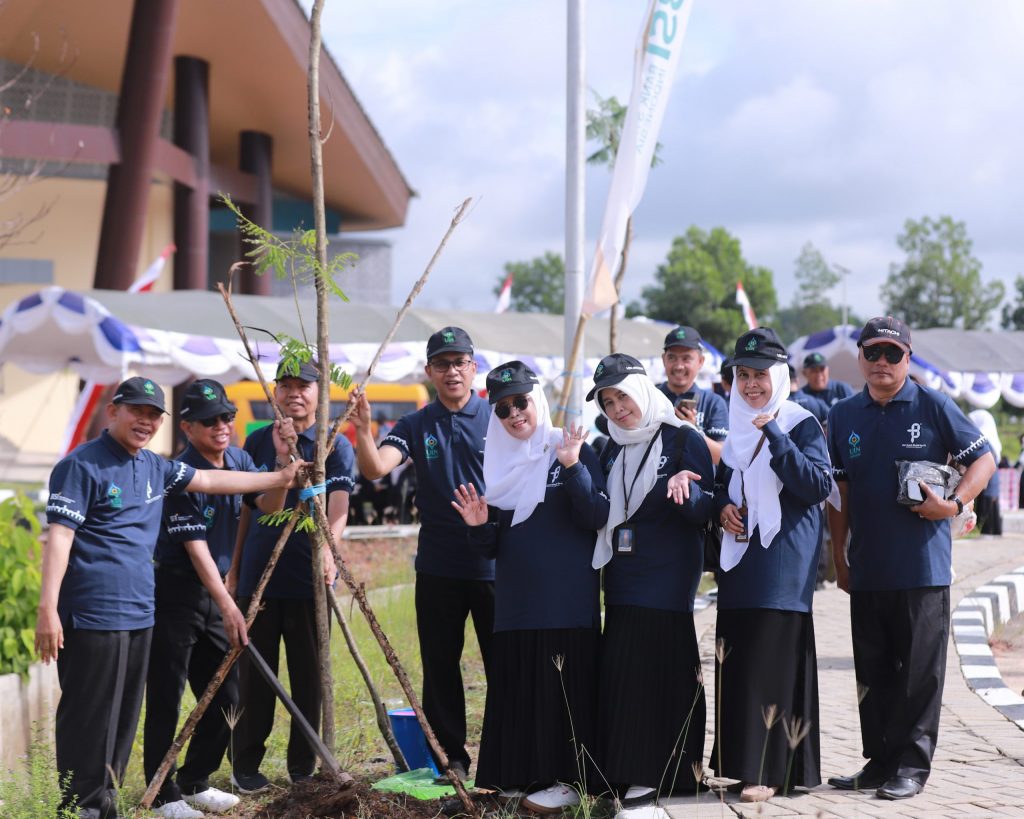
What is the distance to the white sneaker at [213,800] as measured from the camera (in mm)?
5184

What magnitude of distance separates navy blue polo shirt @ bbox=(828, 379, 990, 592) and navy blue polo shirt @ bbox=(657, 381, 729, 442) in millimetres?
1722

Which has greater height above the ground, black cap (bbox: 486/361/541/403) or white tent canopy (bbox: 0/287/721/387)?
white tent canopy (bbox: 0/287/721/387)

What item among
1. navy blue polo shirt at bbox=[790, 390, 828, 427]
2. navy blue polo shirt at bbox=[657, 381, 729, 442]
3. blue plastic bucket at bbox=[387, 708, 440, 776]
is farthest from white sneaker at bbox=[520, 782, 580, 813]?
navy blue polo shirt at bbox=[790, 390, 828, 427]

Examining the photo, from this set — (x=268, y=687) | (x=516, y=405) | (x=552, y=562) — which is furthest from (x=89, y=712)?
(x=516, y=405)

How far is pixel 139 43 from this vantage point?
64.9ft

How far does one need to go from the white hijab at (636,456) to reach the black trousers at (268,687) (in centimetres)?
153

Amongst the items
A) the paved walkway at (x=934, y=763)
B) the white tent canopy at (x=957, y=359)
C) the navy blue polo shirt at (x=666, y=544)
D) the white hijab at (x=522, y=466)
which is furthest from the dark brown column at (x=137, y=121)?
the navy blue polo shirt at (x=666, y=544)

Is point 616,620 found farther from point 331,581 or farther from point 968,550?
point 968,550

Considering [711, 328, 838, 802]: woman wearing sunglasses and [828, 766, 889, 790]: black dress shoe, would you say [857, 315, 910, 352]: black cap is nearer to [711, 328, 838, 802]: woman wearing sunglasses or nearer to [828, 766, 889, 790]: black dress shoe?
[711, 328, 838, 802]: woman wearing sunglasses

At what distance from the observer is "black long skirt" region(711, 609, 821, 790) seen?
4.57 metres

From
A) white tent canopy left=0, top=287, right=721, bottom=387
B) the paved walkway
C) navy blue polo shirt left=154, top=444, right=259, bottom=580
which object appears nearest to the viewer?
the paved walkway

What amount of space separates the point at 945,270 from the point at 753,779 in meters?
48.7

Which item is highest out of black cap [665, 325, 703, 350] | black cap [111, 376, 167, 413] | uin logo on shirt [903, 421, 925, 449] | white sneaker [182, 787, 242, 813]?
black cap [665, 325, 703, 350]

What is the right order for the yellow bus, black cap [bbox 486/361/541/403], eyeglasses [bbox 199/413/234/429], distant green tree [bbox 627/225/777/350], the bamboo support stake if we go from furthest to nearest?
distant green tree [bbox 627/225/777/350] < the yellow bus < eyeglasses [bbox 199/413/234/429] < the bamboo support stake < black cap [bbox 486/361/541/403]
